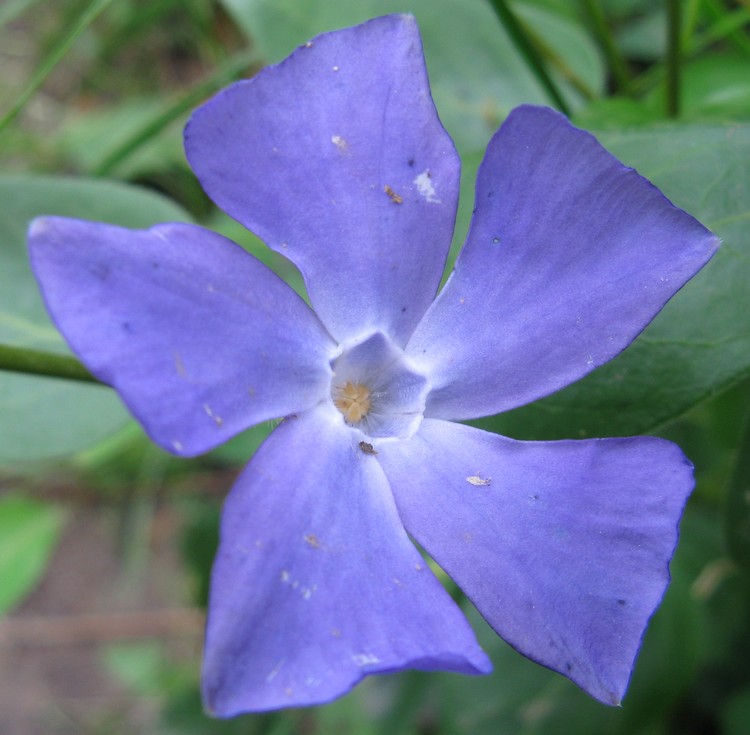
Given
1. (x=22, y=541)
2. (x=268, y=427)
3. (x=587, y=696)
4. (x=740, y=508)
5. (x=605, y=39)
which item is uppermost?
(x=605, y=39)

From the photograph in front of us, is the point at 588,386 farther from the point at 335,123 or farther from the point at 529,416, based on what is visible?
the point at 335,123

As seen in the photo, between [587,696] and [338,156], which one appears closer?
[338,156]

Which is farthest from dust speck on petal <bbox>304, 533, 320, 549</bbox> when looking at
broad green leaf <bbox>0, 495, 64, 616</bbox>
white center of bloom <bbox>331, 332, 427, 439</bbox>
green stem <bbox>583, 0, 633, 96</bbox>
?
broad green leaf <bbox>0, 495, 64, 616</bbox>

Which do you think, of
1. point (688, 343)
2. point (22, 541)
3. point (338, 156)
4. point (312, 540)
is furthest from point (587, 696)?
point (22, 541)

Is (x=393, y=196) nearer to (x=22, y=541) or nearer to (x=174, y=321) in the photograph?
(x=174, y=321)

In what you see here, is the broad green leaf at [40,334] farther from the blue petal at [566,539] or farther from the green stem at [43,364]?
the blue petal at [566,539]

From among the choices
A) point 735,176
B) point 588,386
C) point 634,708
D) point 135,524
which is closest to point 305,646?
point 588,386
